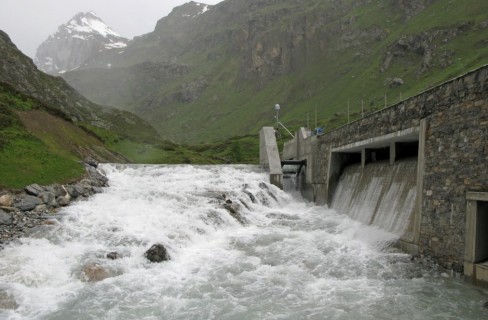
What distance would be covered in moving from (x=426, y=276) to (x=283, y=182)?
2225 centimetres

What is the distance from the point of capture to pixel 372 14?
14850cm

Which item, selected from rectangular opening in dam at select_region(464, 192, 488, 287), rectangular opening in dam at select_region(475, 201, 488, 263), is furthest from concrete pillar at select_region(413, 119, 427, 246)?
rectangular opening in dam at select_region(475, 201, 488, 263)

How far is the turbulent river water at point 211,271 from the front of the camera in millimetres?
10719

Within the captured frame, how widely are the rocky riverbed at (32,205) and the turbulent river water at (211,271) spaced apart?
0.57 metres

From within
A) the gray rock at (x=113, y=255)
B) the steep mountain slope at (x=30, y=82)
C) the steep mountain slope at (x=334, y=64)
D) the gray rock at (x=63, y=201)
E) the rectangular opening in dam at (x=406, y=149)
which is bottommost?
the gray rock at (x=113, y=255)

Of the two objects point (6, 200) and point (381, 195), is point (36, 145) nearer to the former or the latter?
point (6, 200)

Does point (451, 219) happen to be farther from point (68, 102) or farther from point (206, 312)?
point (68, 102)

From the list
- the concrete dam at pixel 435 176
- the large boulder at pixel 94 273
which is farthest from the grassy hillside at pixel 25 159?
the concrete dam at pixel 435 176

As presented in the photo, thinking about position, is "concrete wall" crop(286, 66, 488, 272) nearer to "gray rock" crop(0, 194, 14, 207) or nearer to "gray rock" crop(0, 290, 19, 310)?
"gray rock" crop(0, 290, 19, 310)

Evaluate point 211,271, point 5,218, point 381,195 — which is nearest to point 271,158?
point 381,195

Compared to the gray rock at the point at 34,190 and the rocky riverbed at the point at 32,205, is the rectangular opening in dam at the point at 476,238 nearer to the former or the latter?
the rocky riverbed at the point at 32,205

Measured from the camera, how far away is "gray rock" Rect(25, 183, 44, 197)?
57.5 feet

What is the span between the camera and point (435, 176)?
1409 centimetres

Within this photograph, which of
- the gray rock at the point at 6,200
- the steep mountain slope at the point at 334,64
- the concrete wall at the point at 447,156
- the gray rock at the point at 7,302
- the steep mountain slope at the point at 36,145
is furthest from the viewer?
the steep mountain slope at the point at 334,64
